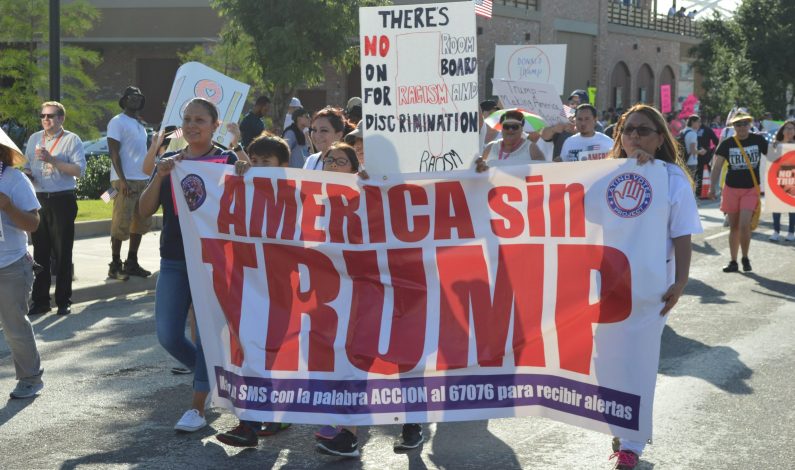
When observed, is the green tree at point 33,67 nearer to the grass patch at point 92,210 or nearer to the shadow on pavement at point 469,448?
the grass patch at point 92,210

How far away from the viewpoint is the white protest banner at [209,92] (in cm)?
917

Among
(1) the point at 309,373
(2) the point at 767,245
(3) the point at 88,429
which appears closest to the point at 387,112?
(1) the point at 309,373

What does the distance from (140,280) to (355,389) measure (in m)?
6.77

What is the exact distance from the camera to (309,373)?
555cm

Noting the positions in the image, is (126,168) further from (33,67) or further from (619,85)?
(619,85)

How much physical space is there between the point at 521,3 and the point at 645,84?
14.6m

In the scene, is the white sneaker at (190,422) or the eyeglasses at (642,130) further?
the white sneaker at (190,422)

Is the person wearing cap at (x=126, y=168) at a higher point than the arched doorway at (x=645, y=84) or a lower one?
lower

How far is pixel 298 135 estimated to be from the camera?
15109 mm

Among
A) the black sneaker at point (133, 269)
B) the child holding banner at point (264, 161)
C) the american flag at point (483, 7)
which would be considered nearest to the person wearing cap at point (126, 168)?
the black sneaker at point (133, 269)

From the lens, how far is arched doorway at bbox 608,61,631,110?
51.3 meters

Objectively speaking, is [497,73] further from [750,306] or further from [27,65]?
[27,65]

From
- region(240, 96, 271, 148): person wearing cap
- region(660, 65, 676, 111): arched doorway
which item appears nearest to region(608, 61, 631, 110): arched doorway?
region(660, 65, 676, 111): arched doorway

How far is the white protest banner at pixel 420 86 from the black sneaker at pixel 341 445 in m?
1.46
